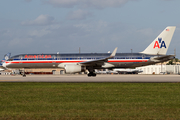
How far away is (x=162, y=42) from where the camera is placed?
46656mm

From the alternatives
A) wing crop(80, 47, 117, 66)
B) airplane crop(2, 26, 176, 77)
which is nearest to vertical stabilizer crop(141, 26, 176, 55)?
airplane crop(2, 26, 176, 77)

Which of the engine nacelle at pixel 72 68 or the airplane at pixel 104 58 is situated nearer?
the engine nacelle at pixel 72 68

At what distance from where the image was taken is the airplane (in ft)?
149

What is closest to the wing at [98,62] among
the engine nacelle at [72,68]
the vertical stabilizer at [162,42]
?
the engine nacelle at [72,68]

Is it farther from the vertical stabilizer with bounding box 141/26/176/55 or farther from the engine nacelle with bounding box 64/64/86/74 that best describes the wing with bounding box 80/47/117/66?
the vertical stabilizer with bounding box 141/26/176/55

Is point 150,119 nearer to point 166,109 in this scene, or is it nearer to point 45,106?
point 166,109

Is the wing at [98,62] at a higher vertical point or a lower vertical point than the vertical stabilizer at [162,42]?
lower

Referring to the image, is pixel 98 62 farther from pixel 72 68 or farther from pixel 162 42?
pixel 162 42

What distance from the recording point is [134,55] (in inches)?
1812

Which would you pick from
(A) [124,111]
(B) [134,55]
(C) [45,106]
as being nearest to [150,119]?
(A) [124,111]

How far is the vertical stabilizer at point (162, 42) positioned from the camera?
153 feet

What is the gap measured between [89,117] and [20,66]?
42380mm

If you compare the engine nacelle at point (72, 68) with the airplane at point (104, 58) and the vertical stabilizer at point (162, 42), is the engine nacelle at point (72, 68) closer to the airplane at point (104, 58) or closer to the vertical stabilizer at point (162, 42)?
the airplane at point (104, 58)

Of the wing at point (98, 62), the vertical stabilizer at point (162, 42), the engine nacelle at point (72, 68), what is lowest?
the engine nacelle at point (72, 68)
